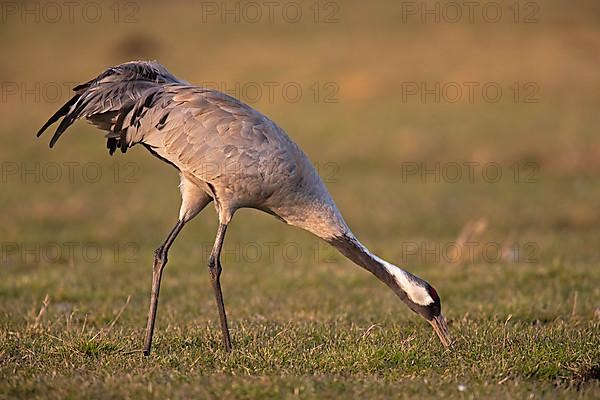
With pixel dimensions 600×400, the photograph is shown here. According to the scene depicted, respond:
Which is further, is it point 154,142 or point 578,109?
point 578,109

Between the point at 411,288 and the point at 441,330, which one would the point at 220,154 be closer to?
the point at 411,288

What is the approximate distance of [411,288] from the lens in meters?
5.86

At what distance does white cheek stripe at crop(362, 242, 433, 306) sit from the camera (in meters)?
5.82

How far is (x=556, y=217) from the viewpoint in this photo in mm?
12539

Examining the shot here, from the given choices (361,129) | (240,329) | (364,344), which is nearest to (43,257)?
(240,329)

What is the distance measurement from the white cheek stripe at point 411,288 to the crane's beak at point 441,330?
129 millimetres

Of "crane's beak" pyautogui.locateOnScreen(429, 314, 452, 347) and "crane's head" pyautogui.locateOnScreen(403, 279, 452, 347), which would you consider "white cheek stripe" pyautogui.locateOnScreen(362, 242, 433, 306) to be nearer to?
"crane's head" pyautogui.locateOnScreen(403, 279, 452, 347)

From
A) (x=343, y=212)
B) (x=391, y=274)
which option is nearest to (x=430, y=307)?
(x=391, y=274)

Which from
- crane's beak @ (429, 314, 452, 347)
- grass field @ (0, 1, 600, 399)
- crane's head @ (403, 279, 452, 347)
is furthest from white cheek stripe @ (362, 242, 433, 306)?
grass field @ (0, 1, 600, 399)

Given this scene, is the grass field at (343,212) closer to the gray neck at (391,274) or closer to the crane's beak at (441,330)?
the crane's beak at (441,330)

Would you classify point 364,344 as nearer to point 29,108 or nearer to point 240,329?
point 240,329

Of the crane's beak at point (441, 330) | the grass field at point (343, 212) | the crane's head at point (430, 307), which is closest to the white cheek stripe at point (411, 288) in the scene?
the crane's head at point (430, 307)

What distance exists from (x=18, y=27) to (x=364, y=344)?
27909 millimetres

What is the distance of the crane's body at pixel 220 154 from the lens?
5.84 m
